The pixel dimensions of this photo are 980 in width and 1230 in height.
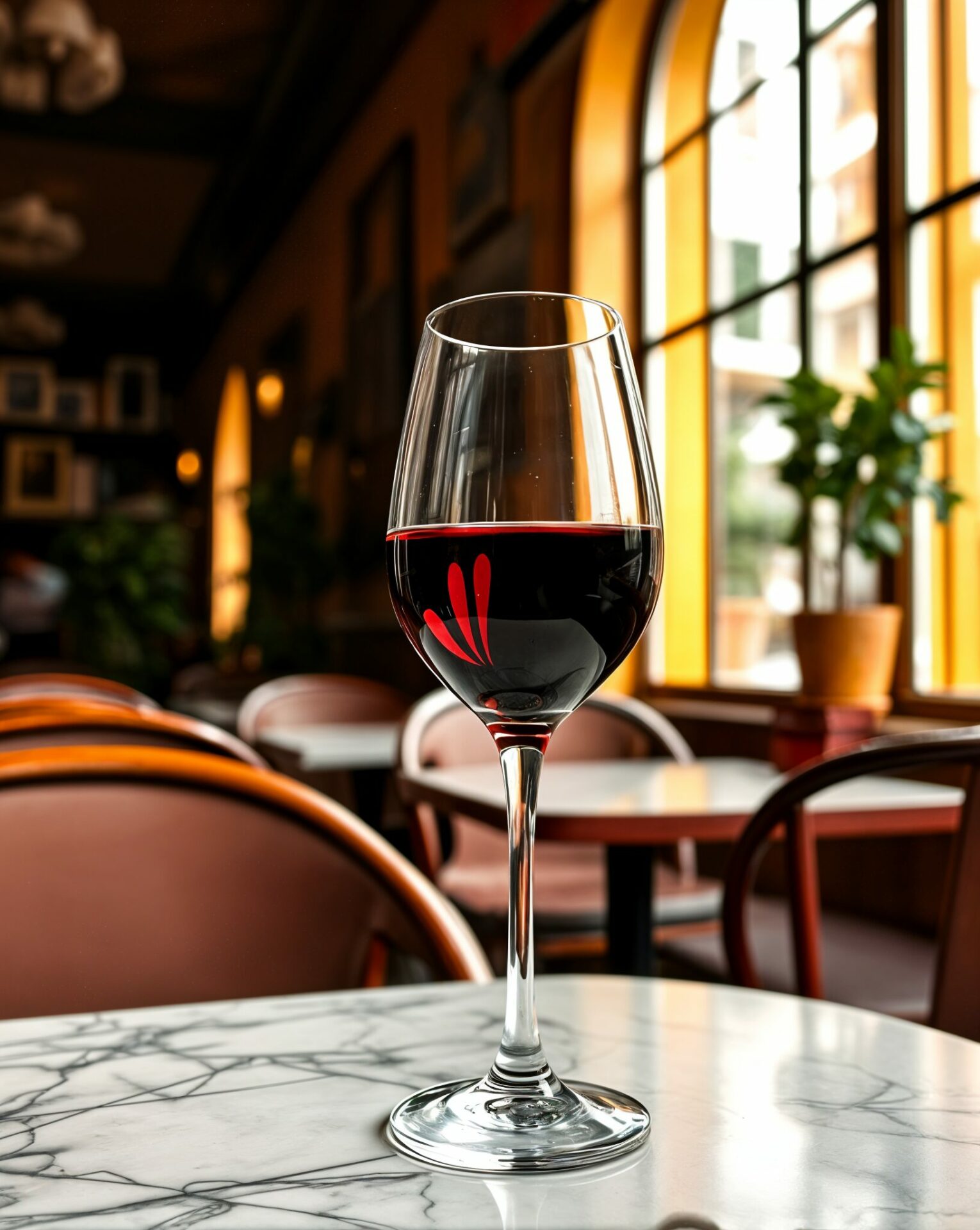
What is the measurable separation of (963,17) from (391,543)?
3.00m

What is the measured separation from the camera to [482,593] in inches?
17.1

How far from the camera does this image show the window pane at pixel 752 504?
3580 millimetres

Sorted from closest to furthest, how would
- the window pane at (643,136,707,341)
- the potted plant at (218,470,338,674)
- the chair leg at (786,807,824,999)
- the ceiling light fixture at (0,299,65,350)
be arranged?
the chair leg at (786,807,824,999)
the window pane at (643,136,707,341)
the potted plant at (218,470,338,674)
the ceiling light fixture at (0,299,65,350)

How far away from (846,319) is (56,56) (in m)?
3.45

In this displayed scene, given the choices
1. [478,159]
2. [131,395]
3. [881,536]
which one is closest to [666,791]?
[881,536]

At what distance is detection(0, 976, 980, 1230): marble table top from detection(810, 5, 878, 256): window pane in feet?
9.62

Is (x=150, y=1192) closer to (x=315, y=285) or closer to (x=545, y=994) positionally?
(x=545, y=994)

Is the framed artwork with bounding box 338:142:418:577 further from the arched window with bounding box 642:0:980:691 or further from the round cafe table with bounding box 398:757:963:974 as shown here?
the round cafe table with bounding box 398:757:963:974

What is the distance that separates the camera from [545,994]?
2.02ft

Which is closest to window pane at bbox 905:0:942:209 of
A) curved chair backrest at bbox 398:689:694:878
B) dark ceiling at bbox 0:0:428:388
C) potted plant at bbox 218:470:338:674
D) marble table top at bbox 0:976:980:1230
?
curved chair backrest at bbox 398:689:694:878

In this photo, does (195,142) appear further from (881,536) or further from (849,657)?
(849,657)

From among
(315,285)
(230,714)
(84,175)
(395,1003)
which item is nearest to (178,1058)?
(395,1003)

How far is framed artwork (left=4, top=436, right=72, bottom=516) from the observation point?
10.6m

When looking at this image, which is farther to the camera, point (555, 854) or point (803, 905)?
point (555, 854)
